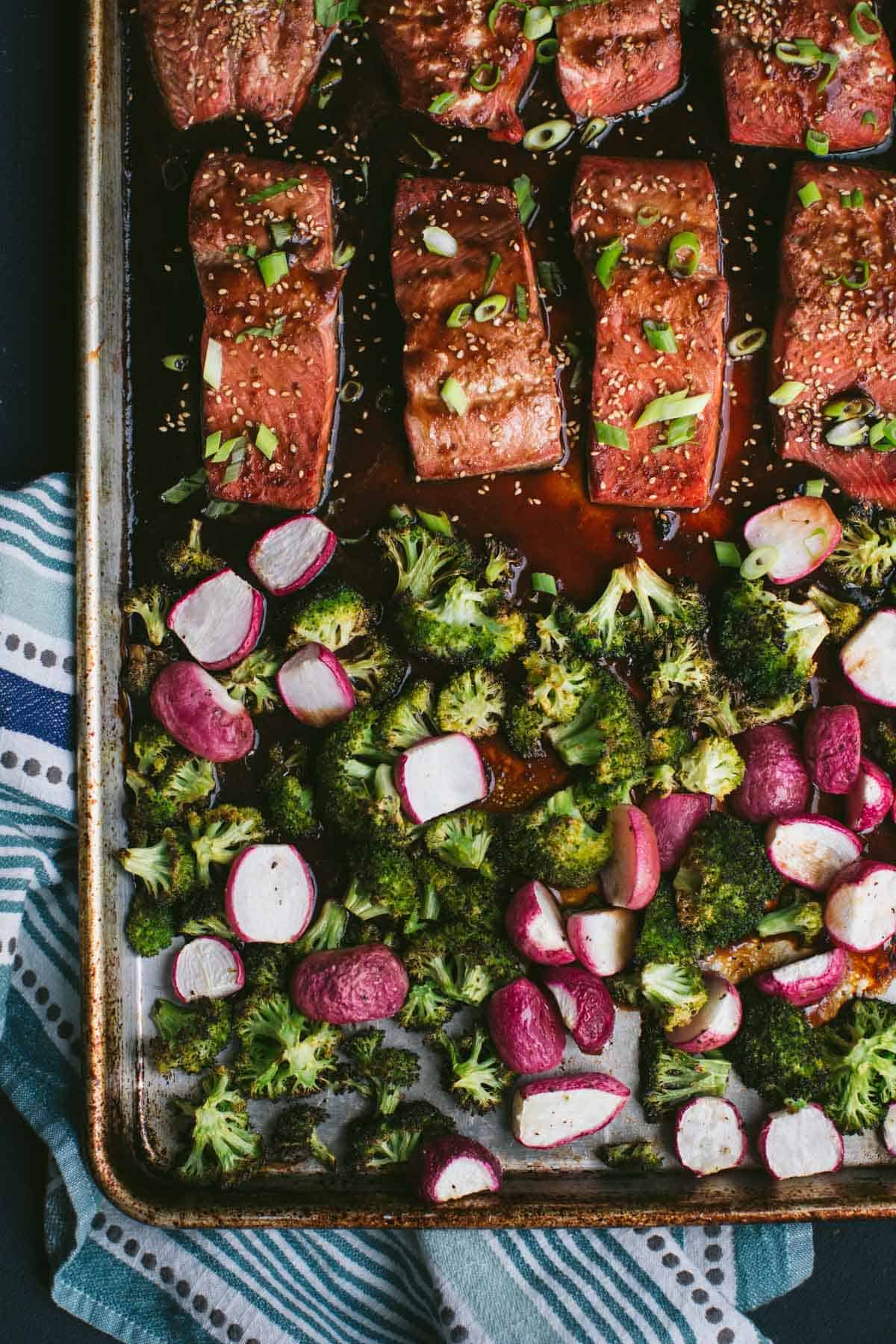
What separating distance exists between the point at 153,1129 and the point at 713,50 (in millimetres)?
4580

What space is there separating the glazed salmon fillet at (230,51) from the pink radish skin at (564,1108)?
3773mm

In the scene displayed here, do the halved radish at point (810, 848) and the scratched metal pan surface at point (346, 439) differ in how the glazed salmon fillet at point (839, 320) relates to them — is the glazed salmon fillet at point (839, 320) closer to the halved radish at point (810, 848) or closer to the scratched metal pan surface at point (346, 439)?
the scratched metal pan surface at point (346, 439)

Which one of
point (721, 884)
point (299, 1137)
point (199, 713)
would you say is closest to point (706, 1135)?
point (721, 884)

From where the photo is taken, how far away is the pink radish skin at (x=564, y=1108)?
3.89 metres

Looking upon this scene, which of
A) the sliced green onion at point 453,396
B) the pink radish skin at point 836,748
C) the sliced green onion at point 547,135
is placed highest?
the sliced green onion at point 547,135

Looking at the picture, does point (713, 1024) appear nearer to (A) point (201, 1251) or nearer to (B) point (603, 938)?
(B) point (603, 938)

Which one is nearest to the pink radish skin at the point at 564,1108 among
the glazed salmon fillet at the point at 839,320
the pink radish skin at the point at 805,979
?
the pink radish skin at the point at 805,979

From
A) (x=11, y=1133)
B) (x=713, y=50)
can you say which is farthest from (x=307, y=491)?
(x=11, y=1133)

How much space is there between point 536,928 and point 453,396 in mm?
1935

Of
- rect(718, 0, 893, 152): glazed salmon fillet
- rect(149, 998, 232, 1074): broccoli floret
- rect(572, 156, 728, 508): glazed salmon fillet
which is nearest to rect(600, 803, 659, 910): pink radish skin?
rect(572, 156, 728, 508): glazed salmon fillet

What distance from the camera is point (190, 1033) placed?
3.94 metres

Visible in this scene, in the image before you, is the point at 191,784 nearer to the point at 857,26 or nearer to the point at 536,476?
the point at 536,476

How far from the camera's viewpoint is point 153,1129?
13.3 ft

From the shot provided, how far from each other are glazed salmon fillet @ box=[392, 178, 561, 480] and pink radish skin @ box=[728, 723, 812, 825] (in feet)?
4.44
